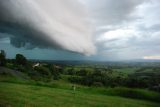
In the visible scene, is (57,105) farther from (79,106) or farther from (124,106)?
(124,106)

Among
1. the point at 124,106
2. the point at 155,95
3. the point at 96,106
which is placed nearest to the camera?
the point at 96,106

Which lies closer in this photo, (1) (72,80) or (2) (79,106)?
(2) (79,106)

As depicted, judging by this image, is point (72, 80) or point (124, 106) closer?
point (124, 106)

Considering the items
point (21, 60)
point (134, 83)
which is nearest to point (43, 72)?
point (21, 60)

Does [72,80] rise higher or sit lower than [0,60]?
lower

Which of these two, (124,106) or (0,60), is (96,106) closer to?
(124,106)

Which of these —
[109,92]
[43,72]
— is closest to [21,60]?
[43,72]

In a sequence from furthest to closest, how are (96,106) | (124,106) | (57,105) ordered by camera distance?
1. (124,106)
2. (96,106)
3. (57,105)

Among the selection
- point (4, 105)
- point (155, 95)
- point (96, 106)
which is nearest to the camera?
point (4, 105)

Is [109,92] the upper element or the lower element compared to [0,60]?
lower
